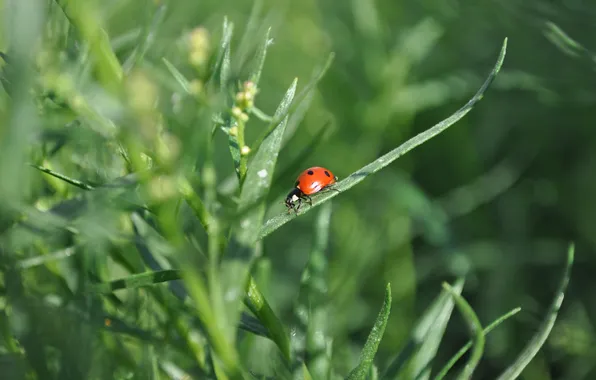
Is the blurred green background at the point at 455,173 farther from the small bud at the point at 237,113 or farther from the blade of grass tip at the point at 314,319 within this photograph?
the small bud at the point at 237,113

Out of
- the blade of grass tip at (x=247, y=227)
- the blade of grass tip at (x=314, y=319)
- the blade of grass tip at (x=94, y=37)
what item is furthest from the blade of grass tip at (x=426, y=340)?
the blade of grass tip at (x=94, y=37)

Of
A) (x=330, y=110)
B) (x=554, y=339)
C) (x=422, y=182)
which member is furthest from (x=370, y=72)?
(x=554, y=339)

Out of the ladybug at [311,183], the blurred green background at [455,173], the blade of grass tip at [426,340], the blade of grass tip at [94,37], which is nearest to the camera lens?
the blade of grass tip at [94,37]

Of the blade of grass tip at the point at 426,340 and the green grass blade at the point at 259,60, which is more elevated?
the green grass blade at the point at 259,60

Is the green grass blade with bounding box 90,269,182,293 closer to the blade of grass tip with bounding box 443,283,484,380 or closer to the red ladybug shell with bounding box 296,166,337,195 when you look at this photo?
the blade of grass tip with bounding box 443,283,484,380

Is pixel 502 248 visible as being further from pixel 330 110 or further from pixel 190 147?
pixel 190 147

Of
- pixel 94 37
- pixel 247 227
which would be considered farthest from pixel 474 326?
pixel 94 37

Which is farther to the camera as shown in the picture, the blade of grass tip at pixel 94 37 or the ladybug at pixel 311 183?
the ladybug at pixel 311 183

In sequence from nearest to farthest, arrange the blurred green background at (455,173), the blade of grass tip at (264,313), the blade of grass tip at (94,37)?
the blade of grass tip at (94,37) → the blade of grass tip at (264,313) → the blurred green background at (455,173)

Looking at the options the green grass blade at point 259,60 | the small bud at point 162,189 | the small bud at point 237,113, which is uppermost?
the green grass blade at point 259,60
